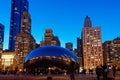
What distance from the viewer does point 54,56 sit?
44.4m

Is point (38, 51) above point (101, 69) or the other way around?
above

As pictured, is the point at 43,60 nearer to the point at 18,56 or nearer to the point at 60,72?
the point at 60,72

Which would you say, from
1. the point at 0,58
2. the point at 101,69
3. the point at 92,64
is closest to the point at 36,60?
the point at 101,69

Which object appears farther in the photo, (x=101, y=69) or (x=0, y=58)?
(x=0, y=58)

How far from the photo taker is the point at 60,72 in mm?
44969

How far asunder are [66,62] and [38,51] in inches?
257

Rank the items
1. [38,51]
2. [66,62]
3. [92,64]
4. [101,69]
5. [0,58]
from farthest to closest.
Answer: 1. [92,64]
2. [0,58]
3. [38,51]
4. [66,62]
5. [101,69]

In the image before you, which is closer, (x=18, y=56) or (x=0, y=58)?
(x=0, y=58)

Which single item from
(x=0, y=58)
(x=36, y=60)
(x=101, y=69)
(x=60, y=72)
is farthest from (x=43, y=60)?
(x=0, y=58)

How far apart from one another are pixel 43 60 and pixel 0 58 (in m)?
143

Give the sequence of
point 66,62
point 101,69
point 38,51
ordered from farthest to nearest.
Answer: point 38,51 < point 66,62 < point 101,69

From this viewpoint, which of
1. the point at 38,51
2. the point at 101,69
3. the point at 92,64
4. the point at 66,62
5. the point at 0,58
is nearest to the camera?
the point at 101,69

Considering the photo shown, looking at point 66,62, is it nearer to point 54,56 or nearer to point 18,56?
point 54,56

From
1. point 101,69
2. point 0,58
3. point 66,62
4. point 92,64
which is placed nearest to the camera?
point 101,69
